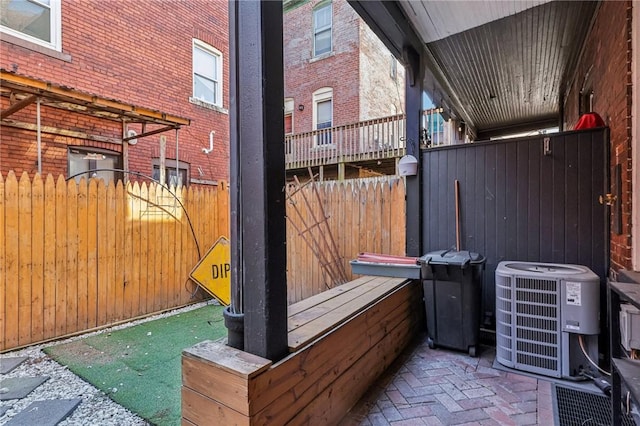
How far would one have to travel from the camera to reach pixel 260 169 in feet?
4.98

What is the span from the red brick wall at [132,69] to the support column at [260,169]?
4849 mm

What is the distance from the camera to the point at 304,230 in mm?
5129

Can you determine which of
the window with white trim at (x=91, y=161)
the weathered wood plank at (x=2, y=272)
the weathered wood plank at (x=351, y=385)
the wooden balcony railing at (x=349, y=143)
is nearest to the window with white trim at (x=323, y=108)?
the wooden balcony railing at (x=349, y=143)

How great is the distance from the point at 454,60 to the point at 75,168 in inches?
227

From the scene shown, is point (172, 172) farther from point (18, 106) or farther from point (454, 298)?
point (454, 298)

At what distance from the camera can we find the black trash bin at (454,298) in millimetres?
2928

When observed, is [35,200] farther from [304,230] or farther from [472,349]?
[472,349]

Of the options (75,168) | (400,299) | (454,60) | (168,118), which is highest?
(454,60)

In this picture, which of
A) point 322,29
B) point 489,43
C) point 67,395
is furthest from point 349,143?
point 67,395

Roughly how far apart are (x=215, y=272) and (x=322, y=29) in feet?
32.7

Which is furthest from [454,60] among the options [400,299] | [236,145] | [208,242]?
[208,242]

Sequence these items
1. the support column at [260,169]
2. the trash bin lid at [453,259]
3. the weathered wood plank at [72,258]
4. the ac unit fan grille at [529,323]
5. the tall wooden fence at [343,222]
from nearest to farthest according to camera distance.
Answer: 1. the support column at [260,169]
2. the ac unit fan grille at [529,323]
3. the trash bin lid at [453,259]
4. the weathered wood plank at [72,258]
5. the tall wooden fence at [343,222]

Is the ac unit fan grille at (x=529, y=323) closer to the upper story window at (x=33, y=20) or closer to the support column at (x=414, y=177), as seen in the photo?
the support column at (x=414, y=177)

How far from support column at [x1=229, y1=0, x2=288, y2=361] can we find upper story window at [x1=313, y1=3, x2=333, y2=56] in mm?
10910
